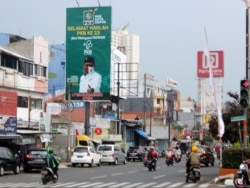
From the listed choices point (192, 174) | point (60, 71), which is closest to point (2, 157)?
point (192, 174)

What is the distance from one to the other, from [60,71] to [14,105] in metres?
31.7

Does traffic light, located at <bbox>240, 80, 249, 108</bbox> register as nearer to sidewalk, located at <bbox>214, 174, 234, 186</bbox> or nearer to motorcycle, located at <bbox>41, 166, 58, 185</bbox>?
sidewalk, located at <bbox>214, 174, 234, 186</bbox>

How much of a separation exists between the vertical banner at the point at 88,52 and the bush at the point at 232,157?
2530 cm

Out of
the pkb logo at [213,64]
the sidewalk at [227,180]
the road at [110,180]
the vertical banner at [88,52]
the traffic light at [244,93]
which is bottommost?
the road at [110,180]

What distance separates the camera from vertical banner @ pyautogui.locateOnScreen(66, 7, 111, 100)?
5088 cm

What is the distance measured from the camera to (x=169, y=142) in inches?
4163

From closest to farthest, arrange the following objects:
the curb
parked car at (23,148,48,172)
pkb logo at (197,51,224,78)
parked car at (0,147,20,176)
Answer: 1. the curb
2. pkb logo at (197,51,224,78)
3. parked car at (0,147,20,176)
4. parked car at (23,148,48,172)

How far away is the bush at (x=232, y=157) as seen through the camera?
26812mm

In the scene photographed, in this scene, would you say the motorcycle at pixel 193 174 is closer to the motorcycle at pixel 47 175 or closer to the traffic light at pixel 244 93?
the traffic light at pixel 244 93

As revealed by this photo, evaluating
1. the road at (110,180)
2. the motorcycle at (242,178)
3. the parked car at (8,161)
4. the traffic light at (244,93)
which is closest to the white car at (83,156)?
the road at (110,180)

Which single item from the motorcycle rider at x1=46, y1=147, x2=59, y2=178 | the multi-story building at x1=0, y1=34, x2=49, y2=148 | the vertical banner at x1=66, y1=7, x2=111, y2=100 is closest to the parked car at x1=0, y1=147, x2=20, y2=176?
the motorcycle rider at x1=46, y1=147, x2=59, y2=178

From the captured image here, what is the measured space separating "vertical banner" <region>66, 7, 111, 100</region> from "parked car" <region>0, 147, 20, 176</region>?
19.0m

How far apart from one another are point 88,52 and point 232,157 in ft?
88.1

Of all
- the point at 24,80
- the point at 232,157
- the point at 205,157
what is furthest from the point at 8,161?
the point at 205,157
